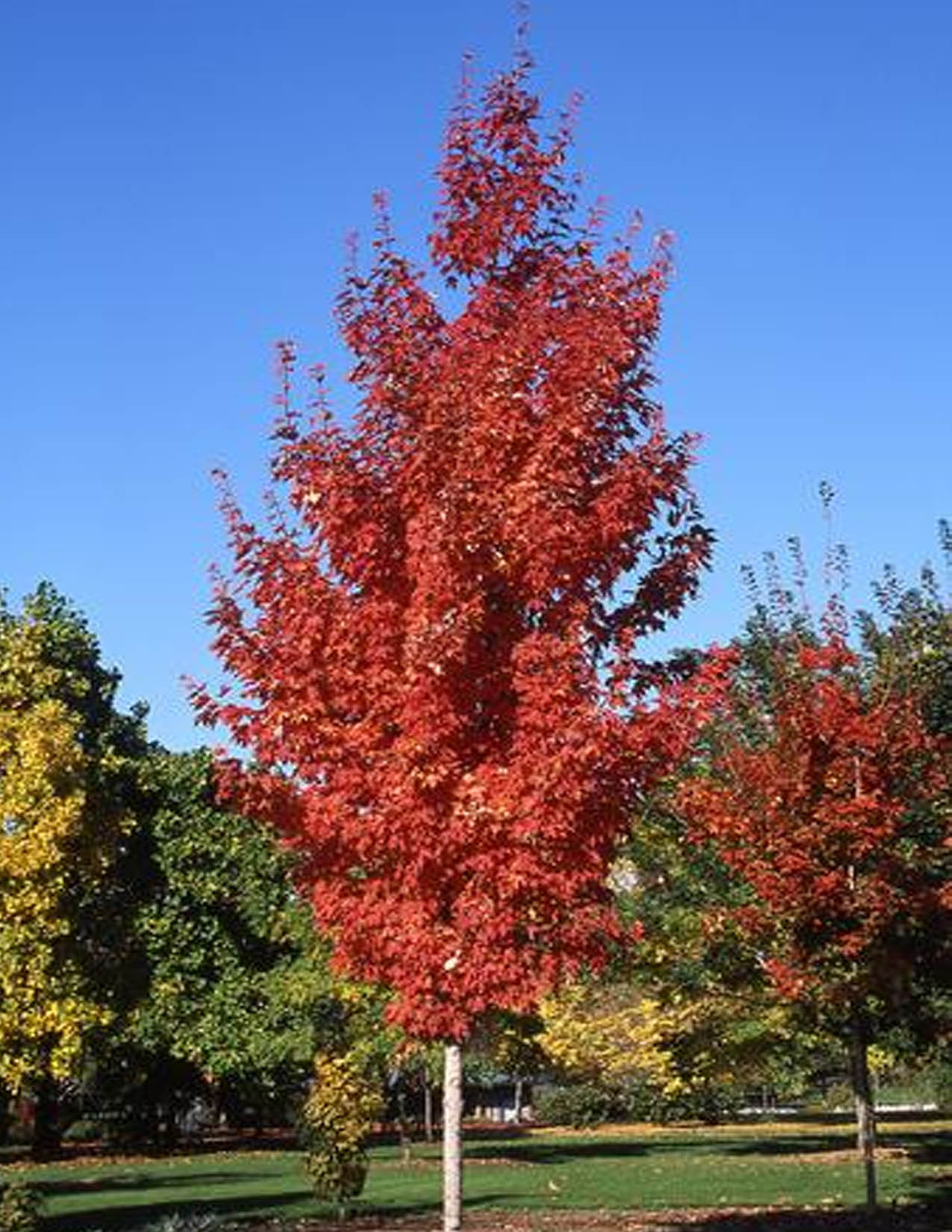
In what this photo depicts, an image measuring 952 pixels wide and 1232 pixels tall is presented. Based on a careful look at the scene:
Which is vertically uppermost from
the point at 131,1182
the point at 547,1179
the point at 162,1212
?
the point at 162,1212

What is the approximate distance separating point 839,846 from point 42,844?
17.7 m

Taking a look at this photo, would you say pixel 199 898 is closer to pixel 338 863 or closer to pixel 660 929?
pixel 660 929

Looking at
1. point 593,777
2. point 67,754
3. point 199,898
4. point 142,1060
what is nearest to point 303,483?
point 593,777

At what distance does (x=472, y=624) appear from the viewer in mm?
9617

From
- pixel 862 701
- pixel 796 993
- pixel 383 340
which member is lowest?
pixel 796 993

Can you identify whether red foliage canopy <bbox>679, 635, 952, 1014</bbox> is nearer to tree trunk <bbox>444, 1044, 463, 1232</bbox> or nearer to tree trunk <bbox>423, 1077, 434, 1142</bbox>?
tree trunk <bbox>444, 1044, 463, 1232</bbox>

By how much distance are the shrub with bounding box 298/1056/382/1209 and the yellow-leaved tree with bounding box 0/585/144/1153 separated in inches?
341

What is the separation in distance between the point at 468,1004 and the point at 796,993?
27.9 ft

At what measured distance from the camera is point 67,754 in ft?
102

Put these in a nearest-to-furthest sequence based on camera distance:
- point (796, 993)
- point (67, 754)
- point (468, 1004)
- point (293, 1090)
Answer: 1. point (468, 1004)
2. point (796, 993)
3. point (67, 754)
4. point (293, 1090)

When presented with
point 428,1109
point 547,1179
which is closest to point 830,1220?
point 547,1179

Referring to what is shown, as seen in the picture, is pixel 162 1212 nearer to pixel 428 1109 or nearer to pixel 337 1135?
pixel 337 1135

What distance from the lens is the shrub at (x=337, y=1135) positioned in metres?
21.3

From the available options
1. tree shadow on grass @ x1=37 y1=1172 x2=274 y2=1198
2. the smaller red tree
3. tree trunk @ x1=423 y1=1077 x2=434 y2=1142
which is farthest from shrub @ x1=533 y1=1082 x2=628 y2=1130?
the smaller red tree
